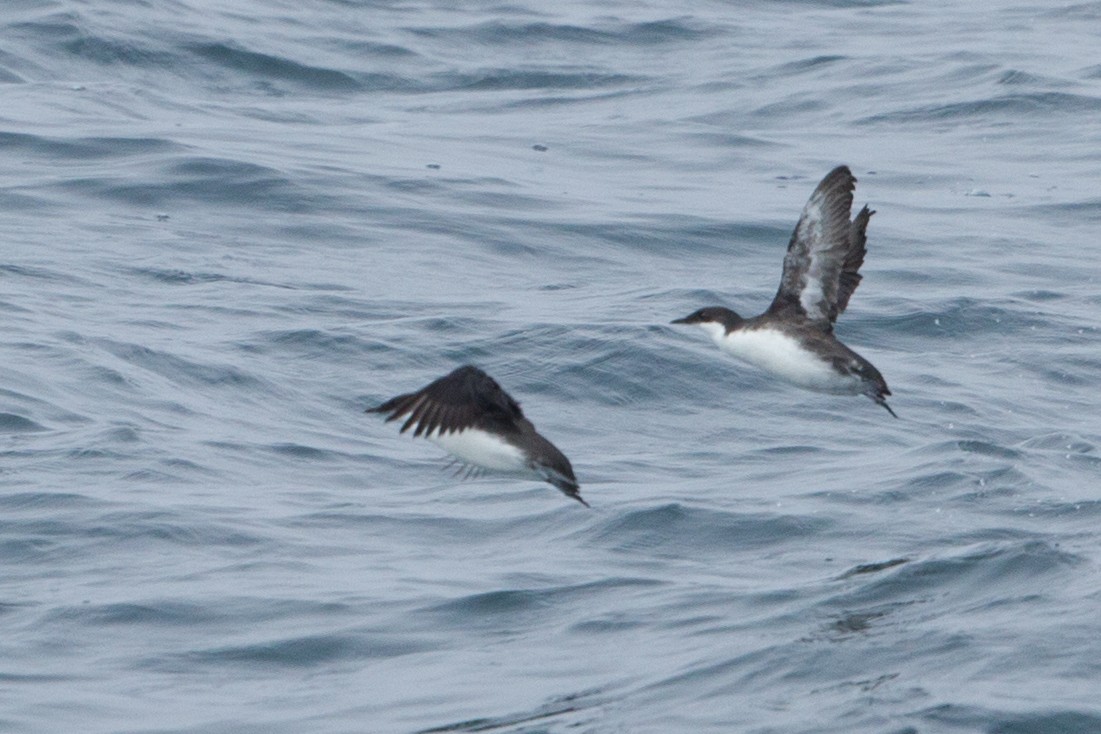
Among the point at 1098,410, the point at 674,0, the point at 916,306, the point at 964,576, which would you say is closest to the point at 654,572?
the point at 964,576

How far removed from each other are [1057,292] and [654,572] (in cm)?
728

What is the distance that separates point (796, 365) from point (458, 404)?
1.97 m

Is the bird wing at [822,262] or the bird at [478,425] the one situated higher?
the bird wing at [822,262]

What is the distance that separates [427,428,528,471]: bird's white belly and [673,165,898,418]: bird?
5.60 feet

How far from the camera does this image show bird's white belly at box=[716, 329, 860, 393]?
33.3 feet

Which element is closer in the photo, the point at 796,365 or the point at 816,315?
the point at 796,365

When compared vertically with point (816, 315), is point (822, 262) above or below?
above

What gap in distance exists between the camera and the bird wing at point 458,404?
8930 millimetres

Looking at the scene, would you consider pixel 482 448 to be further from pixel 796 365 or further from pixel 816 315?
pixel 816 315

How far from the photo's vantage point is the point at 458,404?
356 inches

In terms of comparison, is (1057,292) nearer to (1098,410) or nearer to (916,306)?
(916,306)

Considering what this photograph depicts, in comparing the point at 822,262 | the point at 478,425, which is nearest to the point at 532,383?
the point at 822,262

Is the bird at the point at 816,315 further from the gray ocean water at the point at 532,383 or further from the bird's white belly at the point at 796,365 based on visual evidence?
the gray ocean water at the point at 532,383

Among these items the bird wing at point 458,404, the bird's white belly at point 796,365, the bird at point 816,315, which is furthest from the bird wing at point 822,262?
the bird wing at point 458,404
